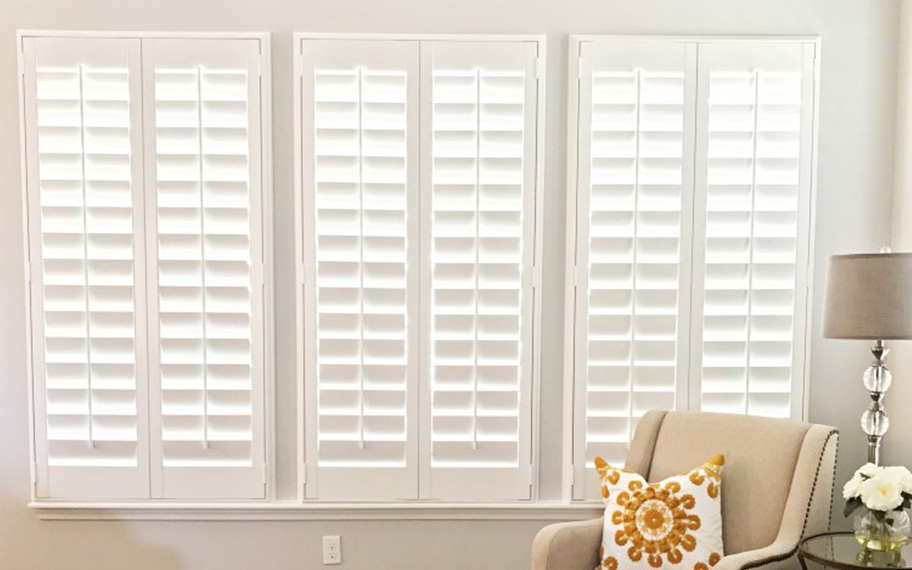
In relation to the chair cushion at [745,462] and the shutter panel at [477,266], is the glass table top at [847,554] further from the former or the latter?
the shutter panel at [477,266]

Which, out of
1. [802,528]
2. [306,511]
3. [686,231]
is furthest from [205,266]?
[802,528]

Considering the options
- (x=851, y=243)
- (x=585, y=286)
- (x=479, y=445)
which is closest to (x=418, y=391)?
(x=479, y=445)

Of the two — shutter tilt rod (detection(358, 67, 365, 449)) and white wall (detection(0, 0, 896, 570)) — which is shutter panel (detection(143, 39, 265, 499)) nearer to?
white wall (detection(0, 0, 896, 570))

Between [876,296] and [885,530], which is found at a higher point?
[876,296]

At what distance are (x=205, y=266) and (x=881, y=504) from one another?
2.33m

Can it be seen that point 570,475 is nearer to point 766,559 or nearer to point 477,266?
point 766,559

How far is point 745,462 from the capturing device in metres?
2.09

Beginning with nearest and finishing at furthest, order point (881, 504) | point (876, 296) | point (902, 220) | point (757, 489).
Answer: point (881, 504), point (876, 296), point (757, 489), point (902, 220)

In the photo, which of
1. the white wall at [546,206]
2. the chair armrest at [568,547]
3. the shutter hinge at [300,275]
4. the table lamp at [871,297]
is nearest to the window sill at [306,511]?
the white wall at [546,206]

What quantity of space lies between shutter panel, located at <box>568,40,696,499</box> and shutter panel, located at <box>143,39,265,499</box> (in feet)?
4.04

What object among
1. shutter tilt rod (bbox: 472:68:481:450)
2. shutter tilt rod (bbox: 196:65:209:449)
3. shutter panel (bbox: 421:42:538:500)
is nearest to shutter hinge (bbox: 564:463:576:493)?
shutter panel (bbox: 421:42:538:500)

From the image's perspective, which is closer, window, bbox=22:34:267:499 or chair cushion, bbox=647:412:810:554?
chair cushion, bbox=647:412:810:554

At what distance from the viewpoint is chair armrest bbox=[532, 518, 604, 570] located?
1.97m

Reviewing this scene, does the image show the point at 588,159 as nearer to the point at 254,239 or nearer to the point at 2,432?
the point at 254,239
